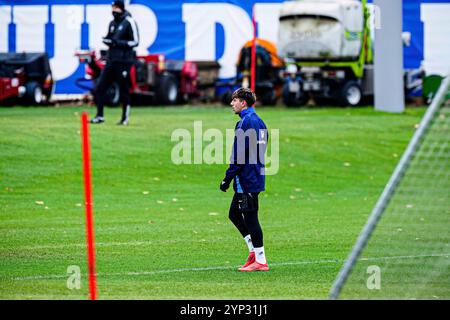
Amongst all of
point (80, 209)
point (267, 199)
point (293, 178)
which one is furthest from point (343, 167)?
point (80, 209)

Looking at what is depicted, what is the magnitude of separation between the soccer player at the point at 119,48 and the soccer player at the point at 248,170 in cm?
1113

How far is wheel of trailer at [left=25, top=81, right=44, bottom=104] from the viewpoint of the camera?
29.4 meters

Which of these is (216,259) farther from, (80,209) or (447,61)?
(447,61)

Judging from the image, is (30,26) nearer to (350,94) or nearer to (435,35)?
(350,94)

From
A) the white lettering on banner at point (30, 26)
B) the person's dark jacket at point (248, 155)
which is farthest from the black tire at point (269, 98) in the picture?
the person's dark jacket at point (248, 155)

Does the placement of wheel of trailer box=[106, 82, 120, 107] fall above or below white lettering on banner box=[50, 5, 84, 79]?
below

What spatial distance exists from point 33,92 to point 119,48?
737 centimetres

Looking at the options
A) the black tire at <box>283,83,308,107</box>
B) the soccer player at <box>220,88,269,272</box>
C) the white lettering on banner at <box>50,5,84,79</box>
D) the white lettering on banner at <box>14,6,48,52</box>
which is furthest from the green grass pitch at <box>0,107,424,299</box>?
the white lettering on banner at <box>14,6,48,52</box>

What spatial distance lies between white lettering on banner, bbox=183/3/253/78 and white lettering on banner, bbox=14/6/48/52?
3704 millimetres

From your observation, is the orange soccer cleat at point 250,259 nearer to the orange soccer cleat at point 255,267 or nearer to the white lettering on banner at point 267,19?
the orange soccer cleat at point 255,267

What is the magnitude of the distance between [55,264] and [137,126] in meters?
11.7

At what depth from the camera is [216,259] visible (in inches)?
500

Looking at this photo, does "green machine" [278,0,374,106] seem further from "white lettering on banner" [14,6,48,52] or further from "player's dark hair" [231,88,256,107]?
"player's dark hair" [231,88,256,107]

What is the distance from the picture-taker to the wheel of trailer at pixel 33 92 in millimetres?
29375
